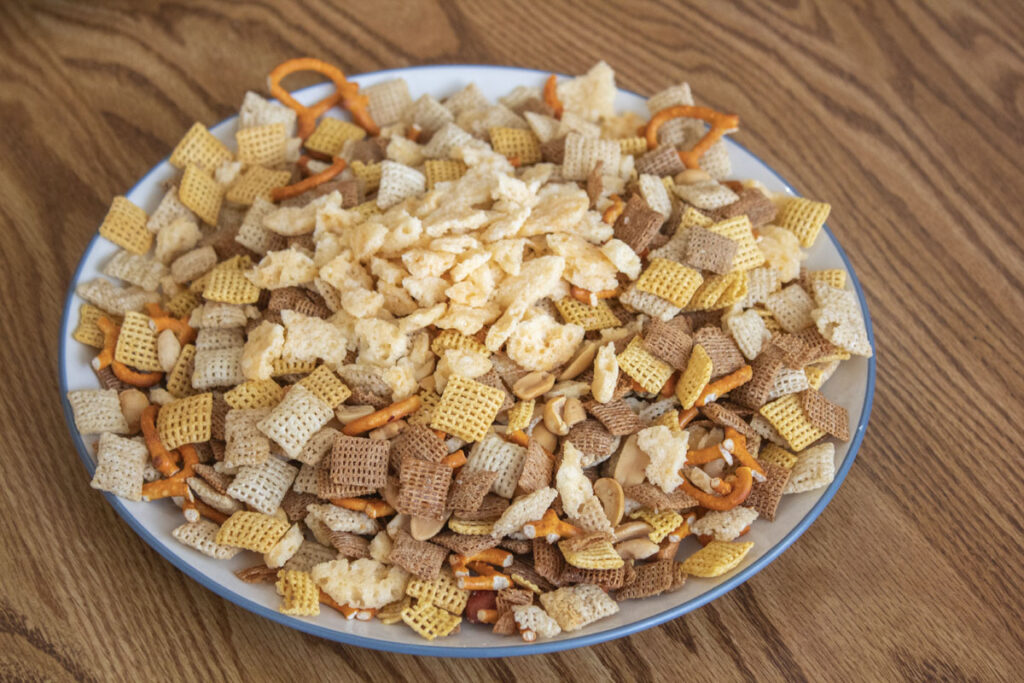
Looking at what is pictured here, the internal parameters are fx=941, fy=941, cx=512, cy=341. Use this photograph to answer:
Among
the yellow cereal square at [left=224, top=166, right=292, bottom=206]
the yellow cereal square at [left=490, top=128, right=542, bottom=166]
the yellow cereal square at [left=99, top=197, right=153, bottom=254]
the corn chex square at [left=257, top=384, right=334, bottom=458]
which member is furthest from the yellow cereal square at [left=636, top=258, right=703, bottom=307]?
the yellow cereal square at [left=99, top=197, right=153, bottom=254]

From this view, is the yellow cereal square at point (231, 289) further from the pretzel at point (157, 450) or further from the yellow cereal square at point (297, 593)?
the yellow cereal square at point (297, 593)

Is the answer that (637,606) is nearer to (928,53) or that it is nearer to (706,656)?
(706,656)

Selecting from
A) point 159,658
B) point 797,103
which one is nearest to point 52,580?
point 159,658

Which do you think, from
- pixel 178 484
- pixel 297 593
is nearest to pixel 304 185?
pixel 178 484

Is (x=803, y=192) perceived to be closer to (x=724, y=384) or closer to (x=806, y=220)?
(x=806, y=220)

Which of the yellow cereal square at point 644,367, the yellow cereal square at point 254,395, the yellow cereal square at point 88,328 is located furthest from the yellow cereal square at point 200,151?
the yellow cereal square at point 644,367

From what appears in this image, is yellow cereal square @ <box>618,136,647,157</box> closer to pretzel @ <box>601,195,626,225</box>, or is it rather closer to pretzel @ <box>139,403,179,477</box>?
pretzel @ <box>601,195,626,225</box>
